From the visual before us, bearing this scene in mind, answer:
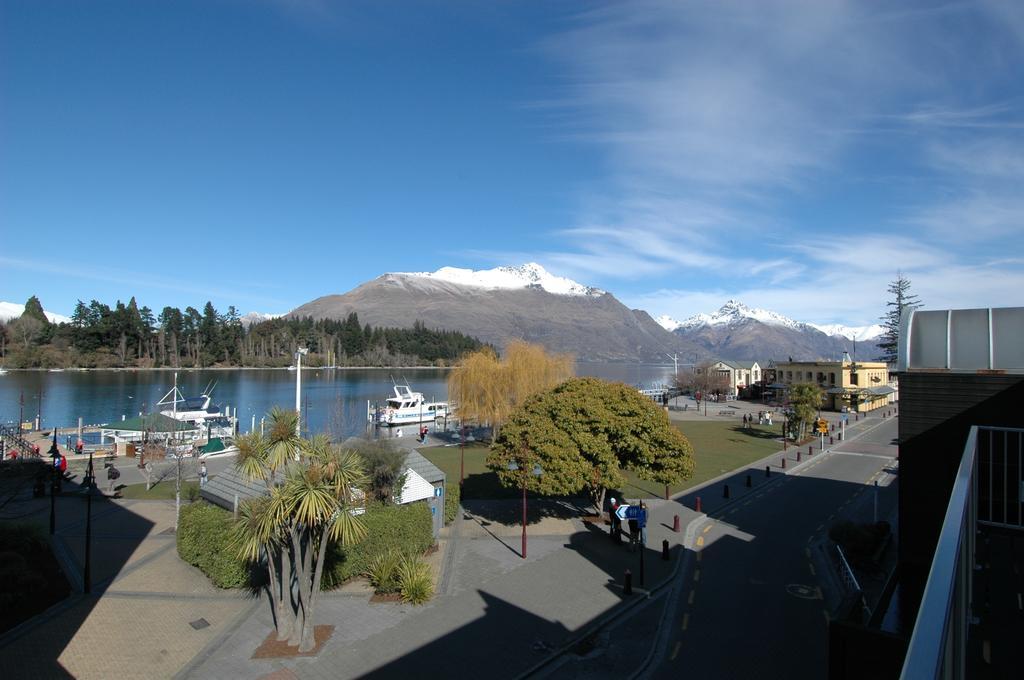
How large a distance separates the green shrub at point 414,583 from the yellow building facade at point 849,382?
58.3 meters

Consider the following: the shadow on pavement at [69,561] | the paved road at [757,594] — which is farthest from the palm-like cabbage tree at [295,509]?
the paved road at [757,594]

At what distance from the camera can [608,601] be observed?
52.8ft

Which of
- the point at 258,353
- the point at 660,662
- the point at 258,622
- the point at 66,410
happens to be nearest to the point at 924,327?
the point at 660,662

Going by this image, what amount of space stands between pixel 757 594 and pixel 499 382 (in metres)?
28.9

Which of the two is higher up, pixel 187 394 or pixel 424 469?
pixel 424 469

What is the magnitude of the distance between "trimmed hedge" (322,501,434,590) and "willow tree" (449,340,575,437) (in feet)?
77.8

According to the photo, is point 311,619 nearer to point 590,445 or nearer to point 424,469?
point 424,469

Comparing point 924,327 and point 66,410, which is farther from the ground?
point 924,327

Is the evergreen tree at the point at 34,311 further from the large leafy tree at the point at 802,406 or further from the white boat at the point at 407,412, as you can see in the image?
the large leafy tree at the point at 802,406

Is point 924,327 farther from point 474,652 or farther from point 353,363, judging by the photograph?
point 353,363

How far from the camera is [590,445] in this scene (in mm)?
22000

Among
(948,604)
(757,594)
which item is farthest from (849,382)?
(948,604)

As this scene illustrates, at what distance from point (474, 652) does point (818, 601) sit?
973 cm

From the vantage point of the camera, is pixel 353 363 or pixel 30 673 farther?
pixel 353 363
